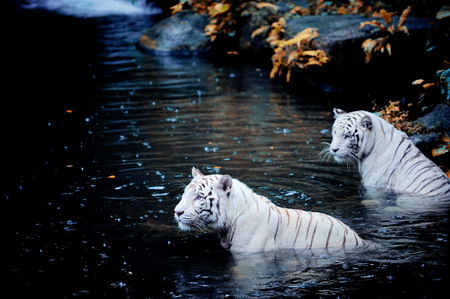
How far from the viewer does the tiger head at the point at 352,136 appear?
5898mm

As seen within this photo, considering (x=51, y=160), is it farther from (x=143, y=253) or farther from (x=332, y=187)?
(x=332, y=187)

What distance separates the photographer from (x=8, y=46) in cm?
1825

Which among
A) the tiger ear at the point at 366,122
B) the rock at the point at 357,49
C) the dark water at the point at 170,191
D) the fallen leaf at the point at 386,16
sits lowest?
the dark water at the point at 170,191

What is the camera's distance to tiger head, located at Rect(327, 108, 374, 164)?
19.4 feet

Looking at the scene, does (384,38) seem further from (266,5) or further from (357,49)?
(266,5)

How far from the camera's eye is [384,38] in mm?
10852

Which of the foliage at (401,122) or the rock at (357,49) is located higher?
the rock at (357,49)

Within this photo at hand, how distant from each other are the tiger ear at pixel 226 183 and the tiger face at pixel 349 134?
223cm

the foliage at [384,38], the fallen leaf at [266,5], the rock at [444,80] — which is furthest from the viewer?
the fallen leaf at [266,5]

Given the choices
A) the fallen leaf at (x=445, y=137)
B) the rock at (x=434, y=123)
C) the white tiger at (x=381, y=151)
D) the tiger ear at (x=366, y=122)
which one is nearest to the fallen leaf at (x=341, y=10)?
the rock at (x=434, y=123)

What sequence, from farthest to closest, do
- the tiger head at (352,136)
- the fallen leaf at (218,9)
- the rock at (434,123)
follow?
the fallen leaf at (218,9) → the rock at (434,123) → the tiger head at (352,136)

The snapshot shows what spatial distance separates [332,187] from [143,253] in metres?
2.91

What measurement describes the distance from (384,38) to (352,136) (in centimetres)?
588

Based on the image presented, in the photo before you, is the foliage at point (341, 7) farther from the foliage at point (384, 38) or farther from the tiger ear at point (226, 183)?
the tiger ear at point (226, 183)
